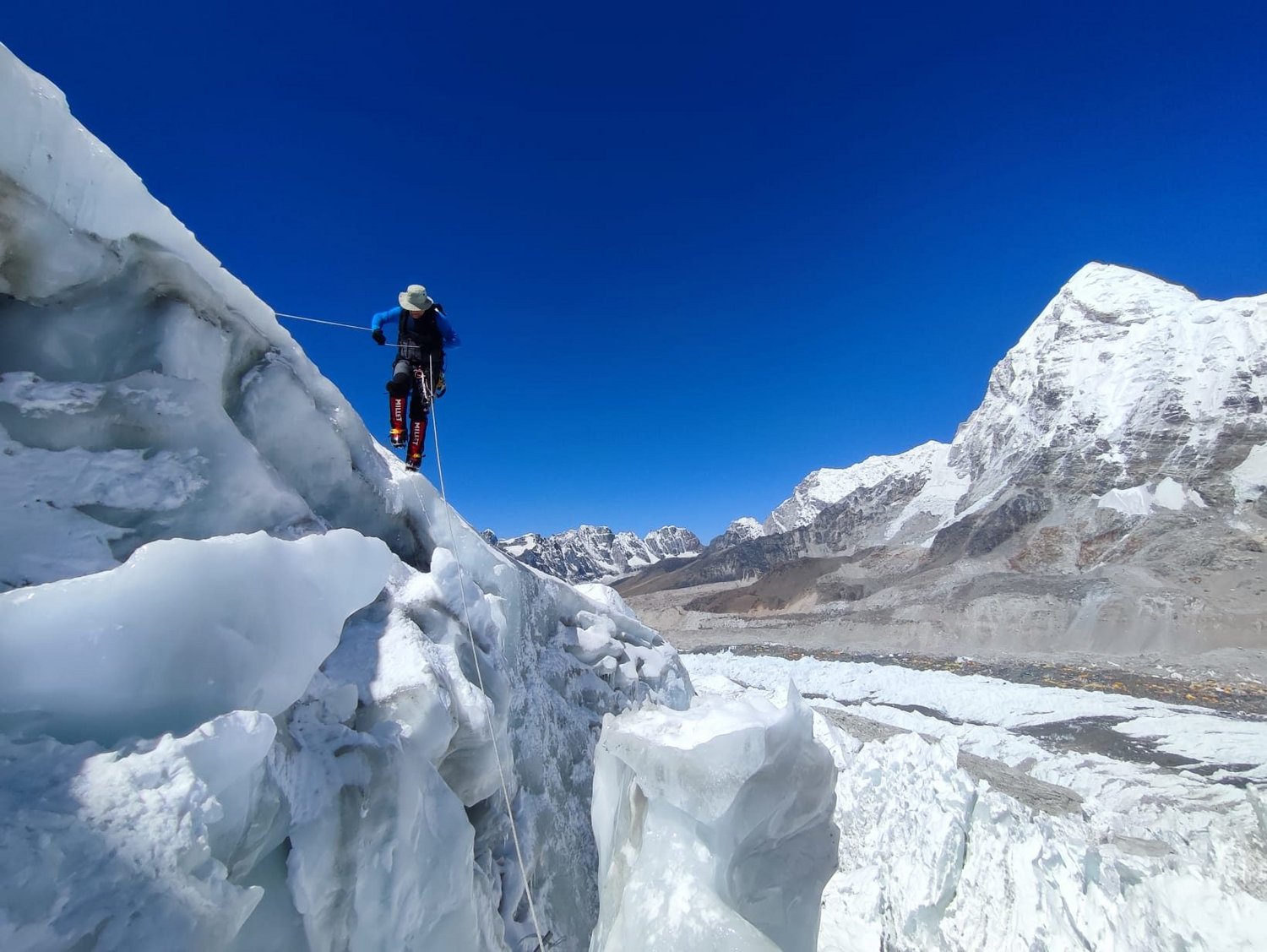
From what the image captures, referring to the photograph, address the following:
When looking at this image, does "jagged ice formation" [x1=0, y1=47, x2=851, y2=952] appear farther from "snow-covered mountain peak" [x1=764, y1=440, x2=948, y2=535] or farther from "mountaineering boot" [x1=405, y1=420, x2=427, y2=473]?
"snow-covered mountain peak" [x1=764, y1=440, x2=948, y2=535]

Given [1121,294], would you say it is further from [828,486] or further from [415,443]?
[828,486]

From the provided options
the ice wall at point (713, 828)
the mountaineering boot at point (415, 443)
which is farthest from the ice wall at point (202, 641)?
the mountaineering boot at point (415, 443)

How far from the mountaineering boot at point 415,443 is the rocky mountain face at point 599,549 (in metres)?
87.6

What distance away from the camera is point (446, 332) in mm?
6062

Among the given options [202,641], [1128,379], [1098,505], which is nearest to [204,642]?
[202,641]

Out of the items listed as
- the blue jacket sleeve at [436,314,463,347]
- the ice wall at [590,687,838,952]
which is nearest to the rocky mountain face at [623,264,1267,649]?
the ice wall at [590,687,838,952]

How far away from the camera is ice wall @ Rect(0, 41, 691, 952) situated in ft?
5.82

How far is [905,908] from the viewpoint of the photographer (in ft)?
18.4

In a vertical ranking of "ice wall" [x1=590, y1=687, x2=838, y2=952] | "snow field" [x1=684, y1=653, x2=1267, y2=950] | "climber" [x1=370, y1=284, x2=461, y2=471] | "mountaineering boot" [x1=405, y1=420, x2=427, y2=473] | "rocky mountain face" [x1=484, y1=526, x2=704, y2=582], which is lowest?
"snow field" [x1=684, y1=653, x2=1267, y2=950]

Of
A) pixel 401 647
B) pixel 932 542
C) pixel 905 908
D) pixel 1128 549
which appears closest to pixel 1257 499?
pixel 1128 549

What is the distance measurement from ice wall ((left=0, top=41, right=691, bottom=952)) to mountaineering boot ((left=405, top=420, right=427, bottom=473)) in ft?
3.42

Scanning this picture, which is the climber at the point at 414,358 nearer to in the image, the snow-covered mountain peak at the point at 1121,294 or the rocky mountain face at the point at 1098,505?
the rocky mountain face at the point at 1098,505

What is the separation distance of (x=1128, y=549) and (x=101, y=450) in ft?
143

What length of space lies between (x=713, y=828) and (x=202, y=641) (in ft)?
10.1
